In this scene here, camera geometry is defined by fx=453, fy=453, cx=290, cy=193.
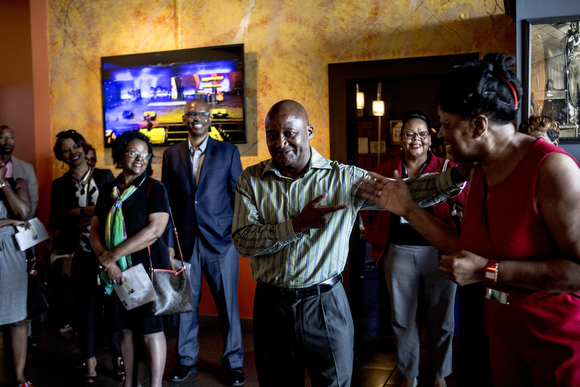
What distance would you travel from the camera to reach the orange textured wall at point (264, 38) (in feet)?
11.9

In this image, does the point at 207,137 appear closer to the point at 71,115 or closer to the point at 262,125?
the point at 262,125

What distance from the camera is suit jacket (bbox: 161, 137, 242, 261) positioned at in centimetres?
339

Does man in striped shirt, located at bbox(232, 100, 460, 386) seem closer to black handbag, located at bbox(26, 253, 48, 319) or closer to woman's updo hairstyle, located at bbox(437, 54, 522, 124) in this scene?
woman's updo hairstyle, located at bbox(437, 54, 522, 124)

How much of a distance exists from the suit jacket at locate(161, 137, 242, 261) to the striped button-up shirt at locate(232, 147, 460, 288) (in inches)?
59.0

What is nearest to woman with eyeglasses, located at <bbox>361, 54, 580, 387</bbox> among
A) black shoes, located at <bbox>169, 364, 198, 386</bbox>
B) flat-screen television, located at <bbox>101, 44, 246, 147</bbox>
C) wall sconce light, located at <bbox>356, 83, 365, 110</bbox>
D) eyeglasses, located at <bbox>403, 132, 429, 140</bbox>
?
eyeglasses, located at <bbox>403, 132, 429, 140</bbox>

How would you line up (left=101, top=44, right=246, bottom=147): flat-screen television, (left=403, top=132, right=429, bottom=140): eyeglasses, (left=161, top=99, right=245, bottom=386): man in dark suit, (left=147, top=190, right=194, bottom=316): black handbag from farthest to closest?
(left=101, top=44, right=246, bottom=147): flat-screen television < (left=161, top=99, right=245, bottom=386): man in dark suit < (left=403, top=132, right=429, bottom=140): eyeglasses < (left=147, top=190, right=194, bottom=316): black handbag

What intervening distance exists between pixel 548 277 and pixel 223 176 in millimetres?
2529

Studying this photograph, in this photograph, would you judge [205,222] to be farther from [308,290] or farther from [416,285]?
[308,290]

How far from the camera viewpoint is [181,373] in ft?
10.8

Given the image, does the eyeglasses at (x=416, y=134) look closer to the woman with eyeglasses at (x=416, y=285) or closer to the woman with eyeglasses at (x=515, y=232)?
the woman with eyeglasses at (x=416, y=285)

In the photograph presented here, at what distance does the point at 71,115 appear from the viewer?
4770mm

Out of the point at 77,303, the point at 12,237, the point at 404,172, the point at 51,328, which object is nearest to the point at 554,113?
the point at 404,172

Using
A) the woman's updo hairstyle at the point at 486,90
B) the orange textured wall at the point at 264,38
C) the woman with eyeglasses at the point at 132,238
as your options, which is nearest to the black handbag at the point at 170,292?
the woman with eyeglasses at the point at 132,238

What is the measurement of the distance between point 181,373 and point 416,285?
1.80 m
